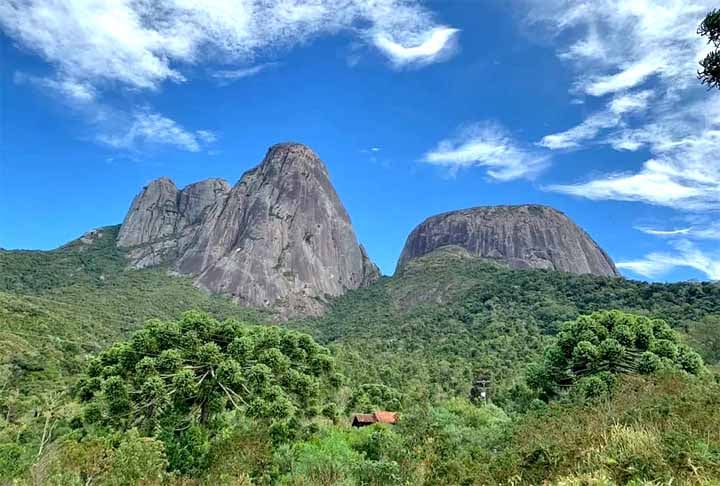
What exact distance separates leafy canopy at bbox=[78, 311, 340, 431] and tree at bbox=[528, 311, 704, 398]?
39.0 ft

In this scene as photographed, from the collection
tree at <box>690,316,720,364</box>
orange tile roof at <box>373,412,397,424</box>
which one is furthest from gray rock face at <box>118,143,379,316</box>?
orange tile roof at <box>373,412,397,424</box>

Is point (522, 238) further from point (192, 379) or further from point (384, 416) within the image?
point (192, 379)

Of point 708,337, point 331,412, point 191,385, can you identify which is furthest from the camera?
point 708,337

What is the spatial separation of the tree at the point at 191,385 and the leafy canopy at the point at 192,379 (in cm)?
3

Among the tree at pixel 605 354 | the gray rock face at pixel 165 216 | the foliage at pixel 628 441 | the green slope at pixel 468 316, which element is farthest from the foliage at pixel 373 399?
the gray rock face at pixel 165 216

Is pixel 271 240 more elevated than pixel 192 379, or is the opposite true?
pixel 271 240

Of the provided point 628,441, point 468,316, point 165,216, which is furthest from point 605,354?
point 165,216

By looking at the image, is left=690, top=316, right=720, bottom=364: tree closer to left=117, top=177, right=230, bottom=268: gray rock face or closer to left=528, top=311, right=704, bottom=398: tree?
left=528, top=311, right=704, bottom=398: tree

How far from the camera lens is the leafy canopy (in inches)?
614

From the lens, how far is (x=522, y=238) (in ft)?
433

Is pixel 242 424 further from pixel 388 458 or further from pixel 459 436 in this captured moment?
pixel 459 436

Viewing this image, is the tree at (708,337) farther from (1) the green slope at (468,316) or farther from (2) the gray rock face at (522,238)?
(2) the gray rock face at (522,238)

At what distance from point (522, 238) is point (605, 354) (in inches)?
4515

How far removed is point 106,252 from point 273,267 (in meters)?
49.6
